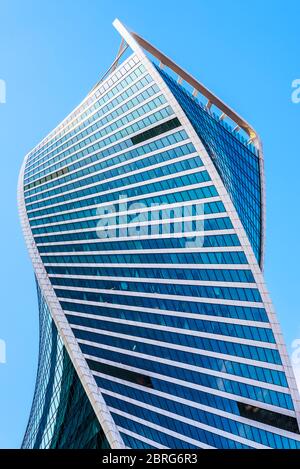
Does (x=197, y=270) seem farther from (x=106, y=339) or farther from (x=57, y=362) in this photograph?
(x=57, y=362)

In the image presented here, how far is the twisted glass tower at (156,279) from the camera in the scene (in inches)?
2689

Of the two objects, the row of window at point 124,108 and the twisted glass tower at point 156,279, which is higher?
the row of window at point 124,108

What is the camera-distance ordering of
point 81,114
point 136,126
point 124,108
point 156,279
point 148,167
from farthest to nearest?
point 81,114 < point 124,108 < point 136,126 < point 148,167 < point 156,279

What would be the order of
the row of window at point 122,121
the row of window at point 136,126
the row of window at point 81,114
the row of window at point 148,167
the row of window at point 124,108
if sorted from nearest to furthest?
Answer: 1. the row of window at point 148,167
2. the row of window at point 136,126
3. the row of window at point 122,121
4. the row of window at point 124,108
5. the row of window at point 81,114

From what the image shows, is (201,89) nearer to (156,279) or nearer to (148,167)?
(148,167)

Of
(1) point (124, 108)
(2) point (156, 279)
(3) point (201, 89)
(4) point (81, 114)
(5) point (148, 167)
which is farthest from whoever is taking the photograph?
(4) point (81, 114)

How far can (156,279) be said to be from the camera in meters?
81.1

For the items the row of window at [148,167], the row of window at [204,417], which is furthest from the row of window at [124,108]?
the row of window at [204,417]

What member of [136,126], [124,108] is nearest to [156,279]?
[136,126]

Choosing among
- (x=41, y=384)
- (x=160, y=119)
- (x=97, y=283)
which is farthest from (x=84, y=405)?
(x=160, y=119)

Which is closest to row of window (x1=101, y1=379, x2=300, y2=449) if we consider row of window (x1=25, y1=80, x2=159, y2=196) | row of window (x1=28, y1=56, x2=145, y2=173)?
row of window (x1=25, y1=80, x2=159, y2=196)

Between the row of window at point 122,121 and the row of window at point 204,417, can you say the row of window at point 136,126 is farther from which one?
the row of window at point 204,417

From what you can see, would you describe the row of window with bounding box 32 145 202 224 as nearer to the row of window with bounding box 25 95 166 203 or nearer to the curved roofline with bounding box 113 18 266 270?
the row of window with bounding box 25 95 166 203

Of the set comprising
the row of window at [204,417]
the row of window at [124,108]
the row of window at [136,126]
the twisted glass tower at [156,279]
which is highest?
the row of window at [124,108]
